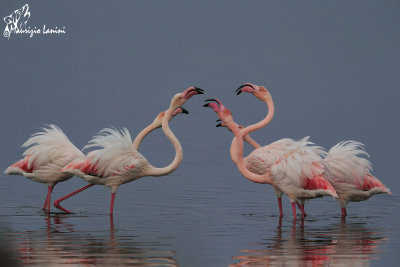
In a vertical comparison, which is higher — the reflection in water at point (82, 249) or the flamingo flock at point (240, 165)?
the flamingo flock at point (240, 165)

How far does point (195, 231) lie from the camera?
10.9 m

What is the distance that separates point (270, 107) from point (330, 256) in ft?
17.1

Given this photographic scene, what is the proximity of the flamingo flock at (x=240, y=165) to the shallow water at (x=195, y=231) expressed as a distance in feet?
1.70

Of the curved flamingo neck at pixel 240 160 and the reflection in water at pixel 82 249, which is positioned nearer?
the reflection in water at pixel 82 249

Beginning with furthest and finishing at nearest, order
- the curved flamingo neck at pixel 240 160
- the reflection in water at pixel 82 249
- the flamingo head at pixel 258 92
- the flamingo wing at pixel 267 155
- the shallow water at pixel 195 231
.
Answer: the flamingo head at pixel 258 92 < the flamingo wing at pixel 267 155 < the curved flamingo neck at pixel 240 160 < the shallow water at pixel 195 231 < the reflection in water at pixel 82 249

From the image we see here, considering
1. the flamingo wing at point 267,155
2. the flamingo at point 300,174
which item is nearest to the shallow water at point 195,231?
the flamingo at point 300,174

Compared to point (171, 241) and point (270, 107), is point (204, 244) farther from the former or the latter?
point (270, 107)

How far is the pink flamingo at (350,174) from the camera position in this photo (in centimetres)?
1244

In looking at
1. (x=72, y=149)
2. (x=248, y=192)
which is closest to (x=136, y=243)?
(x=72, y=149)

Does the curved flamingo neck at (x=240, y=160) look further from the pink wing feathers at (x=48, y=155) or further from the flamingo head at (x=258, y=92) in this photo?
the pink wing feathers at (x=48, y=155)

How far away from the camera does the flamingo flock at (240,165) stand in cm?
1179

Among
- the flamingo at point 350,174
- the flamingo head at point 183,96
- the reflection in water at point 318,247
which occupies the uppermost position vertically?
the flamingo head at point 183,96

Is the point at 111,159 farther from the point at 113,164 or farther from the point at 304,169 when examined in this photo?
the point at 304,169

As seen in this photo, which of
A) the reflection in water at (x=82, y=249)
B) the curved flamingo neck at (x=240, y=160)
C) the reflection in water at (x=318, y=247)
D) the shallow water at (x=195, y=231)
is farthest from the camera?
the curved flamingo neck at (x=240, y=160)
